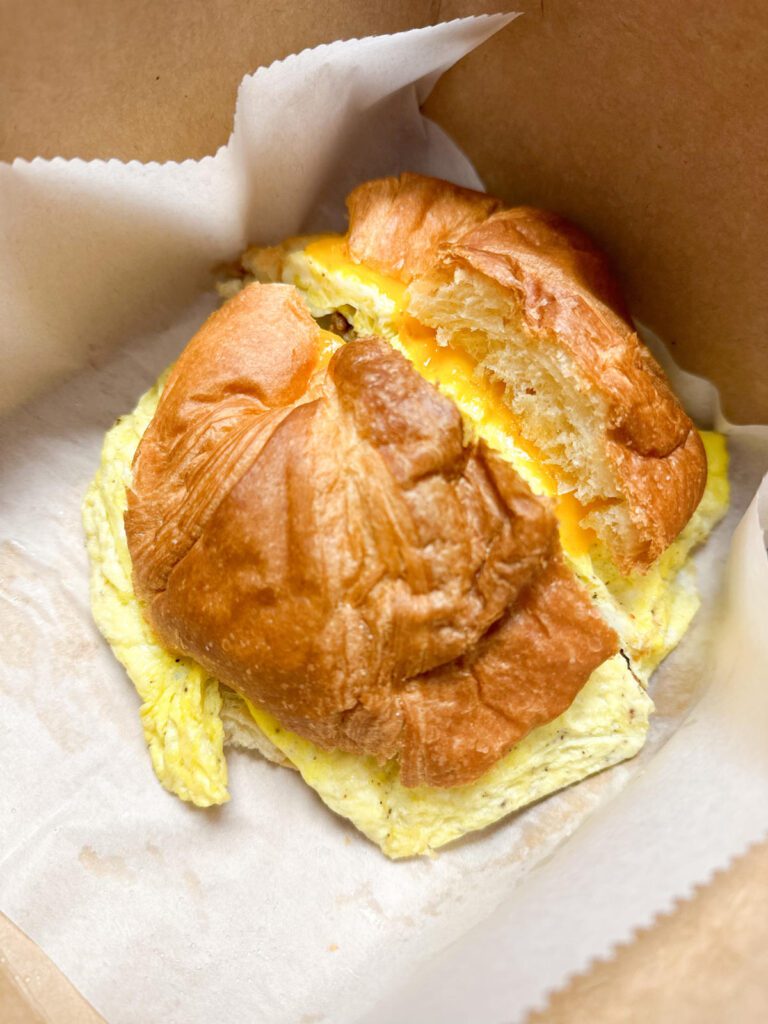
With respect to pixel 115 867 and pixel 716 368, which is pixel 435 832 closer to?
pixel 115 867

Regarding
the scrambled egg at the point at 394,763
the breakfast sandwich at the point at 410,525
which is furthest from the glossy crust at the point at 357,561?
the scrambled egg at the point at 394,763

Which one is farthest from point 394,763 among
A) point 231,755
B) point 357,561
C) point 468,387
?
point 468,387

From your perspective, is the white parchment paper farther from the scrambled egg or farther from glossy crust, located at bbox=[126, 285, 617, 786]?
glossy crust, located at bbox=[126, 285, 617, 786]

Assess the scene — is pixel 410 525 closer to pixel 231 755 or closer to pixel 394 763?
pixel 394 763

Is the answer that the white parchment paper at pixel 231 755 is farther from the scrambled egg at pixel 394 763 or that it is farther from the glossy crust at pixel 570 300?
the glossy crust at pixel 570 300

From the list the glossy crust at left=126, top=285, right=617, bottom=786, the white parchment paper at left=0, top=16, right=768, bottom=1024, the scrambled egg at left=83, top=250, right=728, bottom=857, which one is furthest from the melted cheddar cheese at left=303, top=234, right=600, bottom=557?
the white parchment paper at left=0, top=16, right=768, bottom=1024

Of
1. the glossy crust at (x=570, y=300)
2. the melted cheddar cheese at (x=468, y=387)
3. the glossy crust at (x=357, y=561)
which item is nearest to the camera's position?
the glossy crust at (x=357, y=561)

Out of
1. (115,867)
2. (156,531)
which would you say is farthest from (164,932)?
(156,531)
